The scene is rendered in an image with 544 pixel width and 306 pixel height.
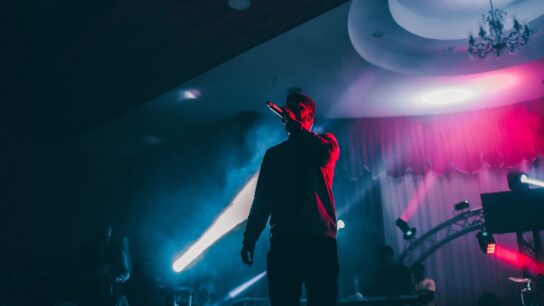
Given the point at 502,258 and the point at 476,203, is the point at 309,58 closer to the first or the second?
the point at 476,203

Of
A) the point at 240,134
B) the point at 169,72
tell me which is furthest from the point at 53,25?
the point at 240,134

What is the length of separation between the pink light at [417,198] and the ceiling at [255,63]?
50.1 inches

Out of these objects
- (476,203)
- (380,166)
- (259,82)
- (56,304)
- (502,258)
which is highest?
(259,82)

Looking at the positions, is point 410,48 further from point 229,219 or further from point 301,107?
point 301,107

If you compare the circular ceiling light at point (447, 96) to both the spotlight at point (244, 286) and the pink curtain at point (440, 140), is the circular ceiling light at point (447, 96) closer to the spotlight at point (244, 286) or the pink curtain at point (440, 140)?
the pink curtain at point (440, 140)

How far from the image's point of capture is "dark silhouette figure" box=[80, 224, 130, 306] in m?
5.30

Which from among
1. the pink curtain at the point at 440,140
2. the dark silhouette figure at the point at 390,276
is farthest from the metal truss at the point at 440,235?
the pink curtain at the point at 440,140

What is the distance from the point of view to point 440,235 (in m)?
7.58

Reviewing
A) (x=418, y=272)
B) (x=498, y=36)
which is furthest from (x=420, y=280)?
(x=498, y=36)

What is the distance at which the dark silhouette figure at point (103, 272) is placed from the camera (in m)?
5.30

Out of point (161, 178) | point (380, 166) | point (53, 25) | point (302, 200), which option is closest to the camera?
point (302, 200)

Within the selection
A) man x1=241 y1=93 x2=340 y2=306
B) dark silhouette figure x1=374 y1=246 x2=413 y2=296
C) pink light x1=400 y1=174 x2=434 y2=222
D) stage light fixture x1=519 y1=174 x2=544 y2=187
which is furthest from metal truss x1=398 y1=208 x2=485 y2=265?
man x1=241 y1=93 x2=340 y2=306

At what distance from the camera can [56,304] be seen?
6219mm

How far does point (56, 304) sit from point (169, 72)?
381 centimetres
